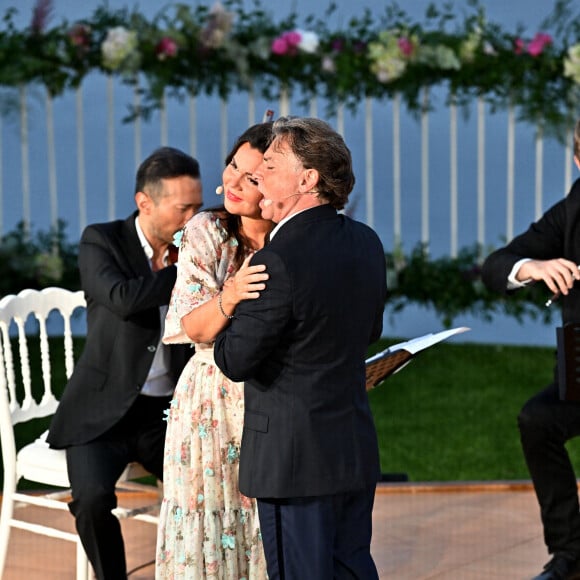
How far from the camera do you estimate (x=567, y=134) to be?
7641mm

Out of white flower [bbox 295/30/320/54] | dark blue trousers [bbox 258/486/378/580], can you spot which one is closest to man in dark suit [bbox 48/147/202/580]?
dark blue trousers [bbox 258/486/378/580]

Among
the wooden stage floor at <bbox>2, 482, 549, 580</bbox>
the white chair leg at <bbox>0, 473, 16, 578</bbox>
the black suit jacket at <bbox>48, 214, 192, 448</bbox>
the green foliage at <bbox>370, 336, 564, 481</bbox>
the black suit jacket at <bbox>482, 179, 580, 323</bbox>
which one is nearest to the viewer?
the black suit jacket at <bbox>48, 214, 192, 448</bbox>

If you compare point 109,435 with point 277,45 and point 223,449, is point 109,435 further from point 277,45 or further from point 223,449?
point 277,45

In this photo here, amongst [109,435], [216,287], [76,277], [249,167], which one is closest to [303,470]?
[216,287]

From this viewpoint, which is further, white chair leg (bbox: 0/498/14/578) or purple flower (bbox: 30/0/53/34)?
purple flower (bbox: 30/0/53/34)

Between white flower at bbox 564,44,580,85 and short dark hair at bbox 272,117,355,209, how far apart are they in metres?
5.21

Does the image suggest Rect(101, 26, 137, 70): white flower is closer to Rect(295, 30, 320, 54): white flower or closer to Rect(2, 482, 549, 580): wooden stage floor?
Rect(295, 30, 320, 54): white flower

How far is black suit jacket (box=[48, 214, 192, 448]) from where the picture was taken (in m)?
3.38

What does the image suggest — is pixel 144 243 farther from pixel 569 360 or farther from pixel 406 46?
pixel 406 46

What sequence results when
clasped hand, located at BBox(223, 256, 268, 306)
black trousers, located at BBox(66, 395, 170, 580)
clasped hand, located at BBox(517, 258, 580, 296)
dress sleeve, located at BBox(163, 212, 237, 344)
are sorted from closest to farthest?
1. clasped hand, located at BBox(223, 256, 268, 306)
2. dress sleeve, located at BBox(163, 212, 237, 344)
3. black trousers, located at BBox(66, 395, 170, 580)
4. clasped hand, located at BBox(517, 258, 580, 296)

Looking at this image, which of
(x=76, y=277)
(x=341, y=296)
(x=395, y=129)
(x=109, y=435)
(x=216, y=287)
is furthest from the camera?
(x=395, y=129)

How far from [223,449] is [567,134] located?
5.40m

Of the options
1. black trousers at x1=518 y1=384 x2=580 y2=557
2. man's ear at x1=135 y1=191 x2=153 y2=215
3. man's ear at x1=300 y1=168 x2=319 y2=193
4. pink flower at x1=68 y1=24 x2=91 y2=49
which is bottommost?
black trousers at x1=518 y1=384 x2=580 y2=557

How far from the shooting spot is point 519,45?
740cm
